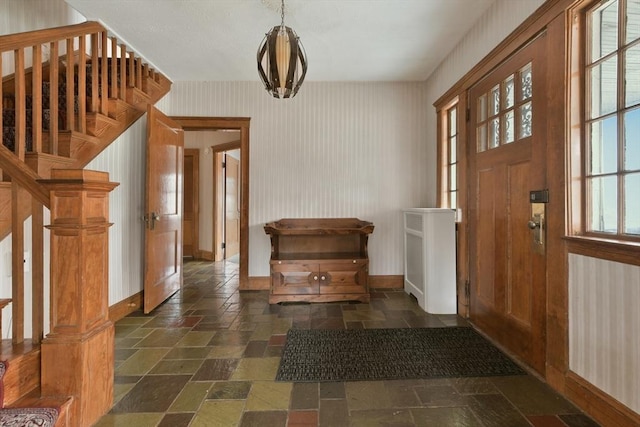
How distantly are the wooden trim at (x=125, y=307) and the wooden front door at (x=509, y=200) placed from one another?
3236 mm

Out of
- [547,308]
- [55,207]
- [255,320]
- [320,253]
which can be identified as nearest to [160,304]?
[255,320]

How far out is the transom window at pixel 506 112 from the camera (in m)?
2.07

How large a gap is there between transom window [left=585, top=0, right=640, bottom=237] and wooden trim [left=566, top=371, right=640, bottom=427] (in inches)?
30.7

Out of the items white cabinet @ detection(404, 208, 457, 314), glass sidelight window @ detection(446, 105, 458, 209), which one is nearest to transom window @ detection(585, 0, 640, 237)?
white cabinet @ detection(404, 208, 457, 314)

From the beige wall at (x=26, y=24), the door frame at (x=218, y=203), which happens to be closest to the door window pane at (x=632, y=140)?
the beige wall at (x=26, y=24)

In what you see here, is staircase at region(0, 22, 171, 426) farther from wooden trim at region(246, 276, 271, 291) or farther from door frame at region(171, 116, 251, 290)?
wooden trim at region(246, 276, 271, 291)

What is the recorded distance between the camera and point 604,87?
1551 millimetres

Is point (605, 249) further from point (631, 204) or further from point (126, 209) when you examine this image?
point (126, 209)

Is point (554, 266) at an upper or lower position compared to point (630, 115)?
lower

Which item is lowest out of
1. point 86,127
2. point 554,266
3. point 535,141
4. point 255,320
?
point 255,320

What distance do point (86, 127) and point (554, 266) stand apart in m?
3.30

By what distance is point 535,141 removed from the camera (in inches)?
75.2

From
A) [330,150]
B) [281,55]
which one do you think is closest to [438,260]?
[330,150]

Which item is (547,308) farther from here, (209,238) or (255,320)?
(209,238)
